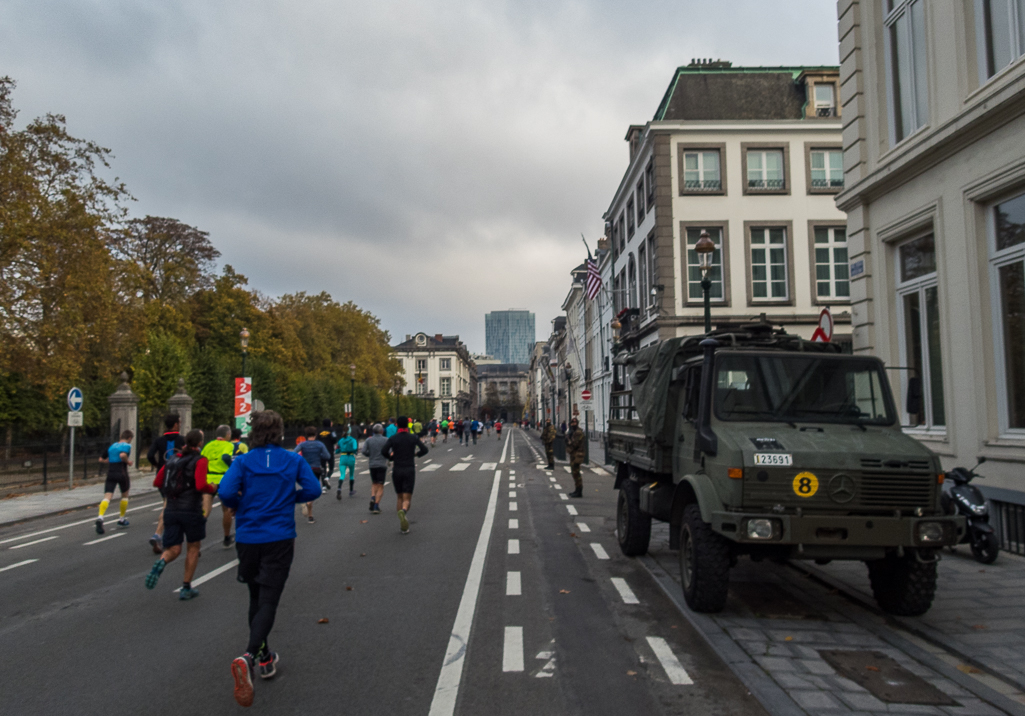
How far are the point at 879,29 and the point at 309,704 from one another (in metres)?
13.9

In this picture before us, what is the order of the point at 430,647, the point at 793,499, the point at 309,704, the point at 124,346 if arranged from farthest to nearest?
the point at 124,346 < the point at 793,499 < the point at 430,647 < the point at 309,704

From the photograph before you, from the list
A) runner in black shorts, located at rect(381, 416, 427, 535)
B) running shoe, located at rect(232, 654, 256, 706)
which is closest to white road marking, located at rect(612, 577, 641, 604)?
running shoe, located at rect(232, 654, 256, 706)

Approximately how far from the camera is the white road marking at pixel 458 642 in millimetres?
4468

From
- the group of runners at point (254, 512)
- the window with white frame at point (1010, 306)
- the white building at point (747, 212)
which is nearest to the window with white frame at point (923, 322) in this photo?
the window with white frame at point (1010, 306)

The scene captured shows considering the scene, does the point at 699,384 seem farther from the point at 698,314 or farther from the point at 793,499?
the point at 698,314

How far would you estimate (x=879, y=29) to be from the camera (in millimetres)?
13023

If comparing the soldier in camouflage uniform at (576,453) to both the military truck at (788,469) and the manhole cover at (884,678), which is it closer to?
the military truck at (788,469)

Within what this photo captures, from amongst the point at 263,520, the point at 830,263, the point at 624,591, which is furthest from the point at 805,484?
the point at 830,263

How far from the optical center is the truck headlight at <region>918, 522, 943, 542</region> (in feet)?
19.2

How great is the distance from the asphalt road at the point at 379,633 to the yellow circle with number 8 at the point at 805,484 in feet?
4.70

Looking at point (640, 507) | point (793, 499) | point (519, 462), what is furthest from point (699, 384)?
point (519, 462)

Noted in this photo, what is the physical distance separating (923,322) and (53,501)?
1951cm

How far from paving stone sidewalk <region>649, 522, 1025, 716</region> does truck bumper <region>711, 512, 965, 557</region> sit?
0.75m

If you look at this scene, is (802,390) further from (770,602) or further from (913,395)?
(770,602)
